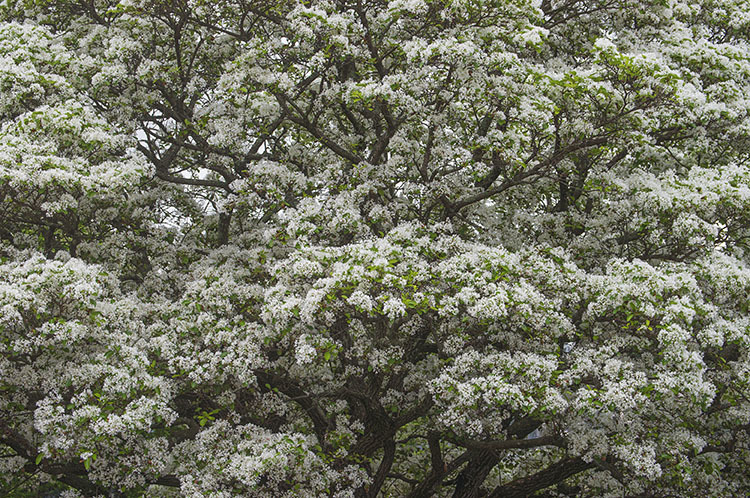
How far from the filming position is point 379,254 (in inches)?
395

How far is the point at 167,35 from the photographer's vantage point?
14141 mm

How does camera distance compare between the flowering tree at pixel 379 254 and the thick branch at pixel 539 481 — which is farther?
the thick branch at pixel 539 481

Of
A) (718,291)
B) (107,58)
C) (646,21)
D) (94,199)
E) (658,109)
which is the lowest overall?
(718,291)

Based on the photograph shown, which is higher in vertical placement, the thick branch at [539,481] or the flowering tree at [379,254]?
the flowering tree at [379,254]

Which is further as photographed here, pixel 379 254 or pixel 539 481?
pixel 539 481

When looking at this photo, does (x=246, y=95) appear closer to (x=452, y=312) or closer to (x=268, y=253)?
(x=268, y=253)

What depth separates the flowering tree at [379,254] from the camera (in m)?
9.50

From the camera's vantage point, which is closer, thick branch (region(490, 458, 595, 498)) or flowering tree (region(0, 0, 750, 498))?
flowering tree (region(0, 0, 750, 498))

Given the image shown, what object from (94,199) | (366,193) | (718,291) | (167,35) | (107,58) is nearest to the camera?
(718,291)

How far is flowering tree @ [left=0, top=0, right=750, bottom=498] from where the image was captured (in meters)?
9.50

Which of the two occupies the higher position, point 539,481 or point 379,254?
point 379,254

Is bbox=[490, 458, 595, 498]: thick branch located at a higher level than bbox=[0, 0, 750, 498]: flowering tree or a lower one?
lower

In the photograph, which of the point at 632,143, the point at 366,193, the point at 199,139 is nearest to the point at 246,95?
the point at 199,139

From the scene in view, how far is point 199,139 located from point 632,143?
814 cm
